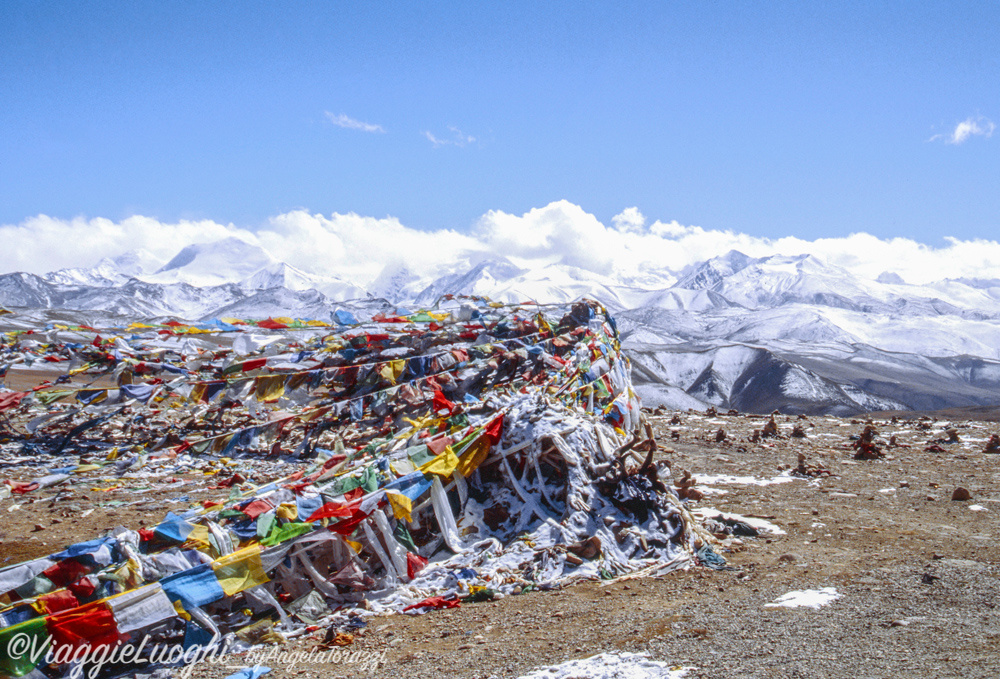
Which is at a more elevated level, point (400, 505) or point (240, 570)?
point (400, 505)

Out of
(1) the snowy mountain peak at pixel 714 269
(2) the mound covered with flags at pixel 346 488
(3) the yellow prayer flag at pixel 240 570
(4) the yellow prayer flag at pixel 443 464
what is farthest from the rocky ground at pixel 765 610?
(1) the snowy mountain peak at pixel 714 269

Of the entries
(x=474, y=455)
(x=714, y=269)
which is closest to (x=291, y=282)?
(x=714, y=269)

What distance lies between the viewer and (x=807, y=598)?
14.0 ft

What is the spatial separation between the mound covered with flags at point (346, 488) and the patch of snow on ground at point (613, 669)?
1220 mm

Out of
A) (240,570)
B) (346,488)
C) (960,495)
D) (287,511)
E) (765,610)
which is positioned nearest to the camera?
(765,610)

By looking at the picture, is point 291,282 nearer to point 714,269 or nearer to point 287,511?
point 714,269

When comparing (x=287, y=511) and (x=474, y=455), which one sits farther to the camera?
(x=474, y=455)

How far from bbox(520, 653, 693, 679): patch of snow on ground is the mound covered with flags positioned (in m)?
1.22

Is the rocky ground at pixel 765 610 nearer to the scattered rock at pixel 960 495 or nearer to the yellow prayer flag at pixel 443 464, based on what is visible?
the scattered rock at pixel 960 495

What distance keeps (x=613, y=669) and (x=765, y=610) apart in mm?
1295

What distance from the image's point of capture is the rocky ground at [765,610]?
3406 millimetres

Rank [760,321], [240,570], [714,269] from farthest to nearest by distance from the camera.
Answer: [714,269] < [760,321] < [240,570]

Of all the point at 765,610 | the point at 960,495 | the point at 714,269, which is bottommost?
the point at 960,495

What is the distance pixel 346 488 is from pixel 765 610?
3.27 m
